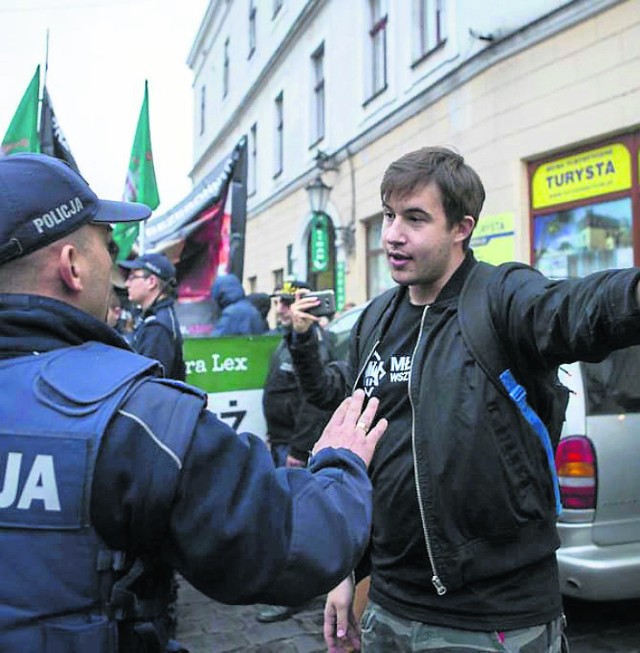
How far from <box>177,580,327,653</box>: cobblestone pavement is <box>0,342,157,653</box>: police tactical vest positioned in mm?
2880

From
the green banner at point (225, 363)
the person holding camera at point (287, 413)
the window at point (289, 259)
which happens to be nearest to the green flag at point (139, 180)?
the green banner at point (225, 363)

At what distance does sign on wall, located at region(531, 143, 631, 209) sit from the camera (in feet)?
24.2

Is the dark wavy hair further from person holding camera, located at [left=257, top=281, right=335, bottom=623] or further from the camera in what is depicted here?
person holding camera, located at [left=257, top=281, right=335, bottom=623]

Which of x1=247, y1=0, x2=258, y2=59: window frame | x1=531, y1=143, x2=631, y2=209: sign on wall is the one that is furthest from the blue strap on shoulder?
x1=247, y1=0, x2=258, y2=59: window frame

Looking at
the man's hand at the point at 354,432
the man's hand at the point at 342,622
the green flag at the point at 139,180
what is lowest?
the man's hand at the point at 342,622

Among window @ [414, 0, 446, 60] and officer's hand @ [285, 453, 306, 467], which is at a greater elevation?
window @ [414, 0, 446, 60]

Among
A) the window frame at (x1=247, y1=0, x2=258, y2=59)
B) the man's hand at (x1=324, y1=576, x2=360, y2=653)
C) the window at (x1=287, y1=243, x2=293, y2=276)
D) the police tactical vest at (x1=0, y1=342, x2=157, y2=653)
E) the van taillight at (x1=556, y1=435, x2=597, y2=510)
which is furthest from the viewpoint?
the window frame at (x1=247, y1=0, x2=258, y2=59)

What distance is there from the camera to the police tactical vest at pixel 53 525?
43.3 inches

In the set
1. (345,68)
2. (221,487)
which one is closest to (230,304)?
(221,487)

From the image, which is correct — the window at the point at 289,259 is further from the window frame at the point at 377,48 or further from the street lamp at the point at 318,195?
the window frame at the point at 377,48

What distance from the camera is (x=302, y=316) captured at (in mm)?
2693

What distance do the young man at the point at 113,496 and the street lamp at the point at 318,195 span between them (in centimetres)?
1289

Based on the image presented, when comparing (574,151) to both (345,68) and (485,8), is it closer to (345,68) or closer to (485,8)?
(485,8)

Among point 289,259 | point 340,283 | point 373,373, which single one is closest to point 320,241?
point 340,283
